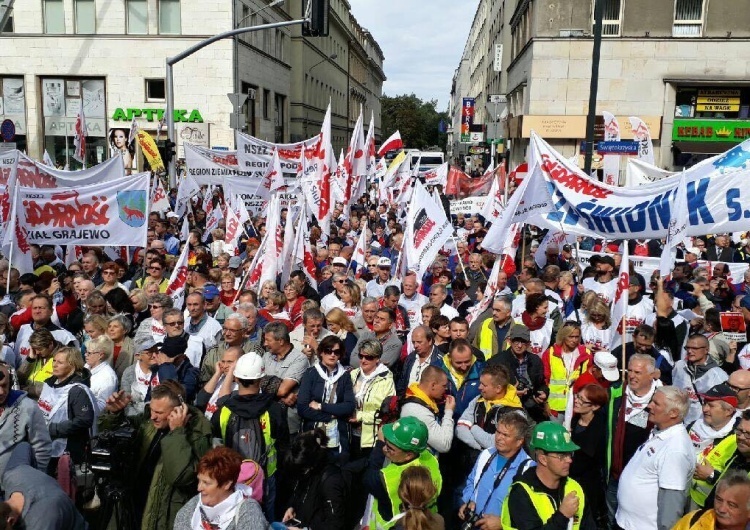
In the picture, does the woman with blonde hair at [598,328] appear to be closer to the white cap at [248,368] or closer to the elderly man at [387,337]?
the elderly man at [387,337]

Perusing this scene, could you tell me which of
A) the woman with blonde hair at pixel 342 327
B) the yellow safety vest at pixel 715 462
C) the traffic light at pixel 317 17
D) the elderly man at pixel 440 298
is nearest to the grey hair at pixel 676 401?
the yellow safety vest at pixel 715 462

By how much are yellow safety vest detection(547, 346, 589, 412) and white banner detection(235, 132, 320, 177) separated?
954 cm

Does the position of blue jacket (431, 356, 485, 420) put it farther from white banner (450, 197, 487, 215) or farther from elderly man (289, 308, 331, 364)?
white banner (450, 197, 487, 215)

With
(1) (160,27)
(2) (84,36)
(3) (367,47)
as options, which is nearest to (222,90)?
(1) (160,27)

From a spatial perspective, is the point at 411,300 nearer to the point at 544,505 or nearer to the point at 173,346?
the point at 173,346

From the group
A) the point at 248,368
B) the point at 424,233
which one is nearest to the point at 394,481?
the point at 248,368

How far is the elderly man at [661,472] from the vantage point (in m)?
4.12

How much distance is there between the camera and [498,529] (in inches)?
149

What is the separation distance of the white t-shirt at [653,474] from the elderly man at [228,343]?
3195 millimetres

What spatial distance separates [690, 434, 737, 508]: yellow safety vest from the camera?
427cm

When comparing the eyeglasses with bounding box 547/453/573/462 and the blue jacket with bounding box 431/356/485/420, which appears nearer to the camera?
the eyeglasses with bounding box 547/453/573/462

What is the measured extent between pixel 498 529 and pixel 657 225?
4390 millimetres

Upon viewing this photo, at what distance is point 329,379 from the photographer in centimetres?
549

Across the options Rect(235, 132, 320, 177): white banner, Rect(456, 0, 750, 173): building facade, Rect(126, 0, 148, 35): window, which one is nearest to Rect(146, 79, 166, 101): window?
Rect(126, 0, 148, 35): window
